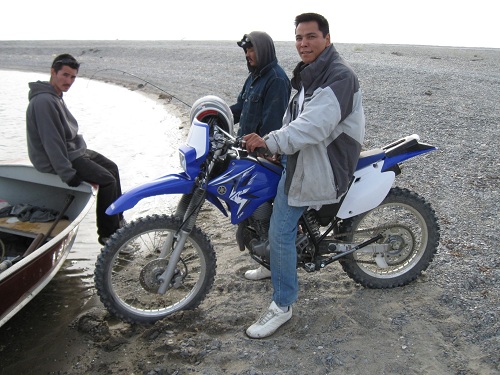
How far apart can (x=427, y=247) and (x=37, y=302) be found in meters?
3.52

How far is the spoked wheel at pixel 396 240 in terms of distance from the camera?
174 inches

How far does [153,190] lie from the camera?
12.7ft

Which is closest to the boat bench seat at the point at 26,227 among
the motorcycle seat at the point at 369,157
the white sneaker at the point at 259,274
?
the white sneaker at the point at 259,274

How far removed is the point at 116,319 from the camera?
447cm

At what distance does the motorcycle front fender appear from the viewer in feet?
12.6

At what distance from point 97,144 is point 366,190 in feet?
29.9

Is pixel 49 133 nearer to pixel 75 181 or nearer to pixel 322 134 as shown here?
pixel 75 181

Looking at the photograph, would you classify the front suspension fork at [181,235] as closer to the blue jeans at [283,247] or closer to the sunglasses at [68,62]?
the blue jeans at [283,247]

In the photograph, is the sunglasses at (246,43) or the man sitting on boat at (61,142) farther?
the man sitting on boat at (61,142)

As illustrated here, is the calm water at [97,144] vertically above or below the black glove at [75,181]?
below

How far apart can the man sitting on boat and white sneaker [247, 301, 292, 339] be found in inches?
91.7

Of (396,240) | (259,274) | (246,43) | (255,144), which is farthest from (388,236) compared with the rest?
(246,43)

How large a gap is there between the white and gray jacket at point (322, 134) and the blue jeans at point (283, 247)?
140mm

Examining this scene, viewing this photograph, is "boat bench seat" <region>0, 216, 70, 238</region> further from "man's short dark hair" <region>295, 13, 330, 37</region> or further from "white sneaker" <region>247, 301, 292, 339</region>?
"man's short dark hair" <region>295, 13, 330, 37</region>
